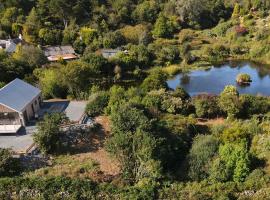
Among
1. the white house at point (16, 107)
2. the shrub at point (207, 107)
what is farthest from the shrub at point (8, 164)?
the shrub at point (207, 107)

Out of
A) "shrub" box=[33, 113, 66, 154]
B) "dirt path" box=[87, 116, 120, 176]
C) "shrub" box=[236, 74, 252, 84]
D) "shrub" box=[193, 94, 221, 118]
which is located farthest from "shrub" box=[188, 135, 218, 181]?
→ "shrub" box=[236, 74, 252, 84]

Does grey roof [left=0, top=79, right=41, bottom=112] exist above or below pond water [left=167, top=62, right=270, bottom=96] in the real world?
above

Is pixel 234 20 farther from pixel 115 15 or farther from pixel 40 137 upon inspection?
pixel 40 137

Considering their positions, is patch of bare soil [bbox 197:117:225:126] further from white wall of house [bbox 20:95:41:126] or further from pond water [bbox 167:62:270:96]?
white wall of house [bbox 20:95:41:126]

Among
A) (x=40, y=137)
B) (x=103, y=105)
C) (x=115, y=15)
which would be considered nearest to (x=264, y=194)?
(x=40, y=137)

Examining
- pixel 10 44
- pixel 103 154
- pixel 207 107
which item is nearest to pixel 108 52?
pixel 10 44

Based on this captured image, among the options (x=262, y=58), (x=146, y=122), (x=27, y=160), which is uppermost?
(x=146, y=122)

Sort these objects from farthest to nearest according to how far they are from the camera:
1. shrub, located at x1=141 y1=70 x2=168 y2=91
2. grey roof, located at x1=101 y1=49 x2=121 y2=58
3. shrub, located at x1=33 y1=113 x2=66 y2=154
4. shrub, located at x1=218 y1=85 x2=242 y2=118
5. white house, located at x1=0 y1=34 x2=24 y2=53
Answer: grey roof, located at x1=101 y1=49 x2=121 y2=58 < white house, located at x1=0 y1=34 x2=24 y2=53 < shrub, located at x1=141 y1=70 x2=168 y2=91 < shrub, located at x1=218 y1=85 x2=242 y2=118 < shrub, located at x1=33 y1=113 x2=66 y2=154

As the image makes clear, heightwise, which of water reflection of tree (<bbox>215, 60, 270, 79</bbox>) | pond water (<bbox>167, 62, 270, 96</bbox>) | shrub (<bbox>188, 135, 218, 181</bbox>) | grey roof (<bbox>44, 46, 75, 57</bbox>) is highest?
shrub (<bbox>188, 135, 218, 181</bbox>)
